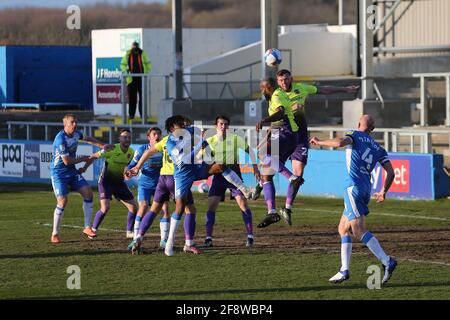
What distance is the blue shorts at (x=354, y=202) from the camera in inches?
579

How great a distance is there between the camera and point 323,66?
4641 centimetres

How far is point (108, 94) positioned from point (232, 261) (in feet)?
97.4

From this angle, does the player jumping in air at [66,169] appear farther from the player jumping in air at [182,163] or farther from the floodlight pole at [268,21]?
the floodlight pole at [268,21]

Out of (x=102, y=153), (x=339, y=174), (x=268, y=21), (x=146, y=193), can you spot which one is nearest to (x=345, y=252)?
(x=146, y=193)

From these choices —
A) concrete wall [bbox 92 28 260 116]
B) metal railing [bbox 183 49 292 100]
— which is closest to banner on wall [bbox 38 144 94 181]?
metal railing [bbox 183 49 292 100]

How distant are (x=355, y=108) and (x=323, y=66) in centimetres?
1531

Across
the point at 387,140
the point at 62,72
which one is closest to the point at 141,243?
the point at 387,140

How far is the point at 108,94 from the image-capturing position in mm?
45906

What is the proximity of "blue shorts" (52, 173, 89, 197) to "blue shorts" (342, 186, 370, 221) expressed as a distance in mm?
6503

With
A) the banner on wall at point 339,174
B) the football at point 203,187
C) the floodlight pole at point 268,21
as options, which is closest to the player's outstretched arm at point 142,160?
the banner on wall at point 339,174

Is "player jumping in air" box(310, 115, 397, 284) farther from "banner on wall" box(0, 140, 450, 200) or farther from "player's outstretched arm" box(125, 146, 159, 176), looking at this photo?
"banner on wall" box(0, 140, 450, 200)

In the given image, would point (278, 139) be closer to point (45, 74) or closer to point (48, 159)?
point (48, 159)

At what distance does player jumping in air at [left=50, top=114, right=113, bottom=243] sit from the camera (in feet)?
63.8
